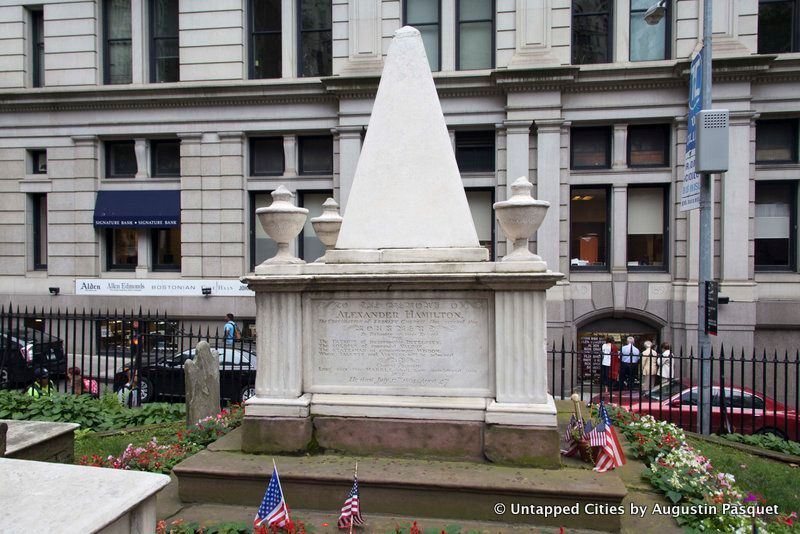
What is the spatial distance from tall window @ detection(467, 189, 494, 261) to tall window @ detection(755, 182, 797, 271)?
8.29 metres

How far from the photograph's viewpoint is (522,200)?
18.6 feet

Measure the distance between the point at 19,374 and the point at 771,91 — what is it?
22.4 m

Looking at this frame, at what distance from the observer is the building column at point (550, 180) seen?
17.2 m

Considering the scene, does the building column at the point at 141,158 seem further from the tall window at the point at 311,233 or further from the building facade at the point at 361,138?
the tall window at the point at 311,233

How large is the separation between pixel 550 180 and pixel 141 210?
14.0 meters

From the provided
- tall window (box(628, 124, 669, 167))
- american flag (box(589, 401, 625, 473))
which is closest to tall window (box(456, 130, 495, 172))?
tall window (box(628, 124, 669, 167))

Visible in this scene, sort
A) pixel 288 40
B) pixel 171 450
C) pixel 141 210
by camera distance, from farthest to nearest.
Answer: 1. pixel 141 210
2. pixel 288 40
3. pixel 171 450

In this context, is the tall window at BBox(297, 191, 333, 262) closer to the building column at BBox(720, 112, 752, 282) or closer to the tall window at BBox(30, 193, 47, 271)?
the tall window at BBox(30, 193, 47, 271)

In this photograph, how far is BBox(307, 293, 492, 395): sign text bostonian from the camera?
19.4ft

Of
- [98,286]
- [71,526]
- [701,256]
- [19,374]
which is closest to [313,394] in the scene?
[71,526]

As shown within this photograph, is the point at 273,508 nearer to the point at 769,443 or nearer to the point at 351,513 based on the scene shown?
the point at 351,513

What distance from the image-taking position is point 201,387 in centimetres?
843

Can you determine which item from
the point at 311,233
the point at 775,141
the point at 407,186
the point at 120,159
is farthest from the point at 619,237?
the point at 120,159

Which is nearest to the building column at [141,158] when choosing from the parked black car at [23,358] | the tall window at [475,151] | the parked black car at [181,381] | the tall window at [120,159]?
the tall window at [120,159]
